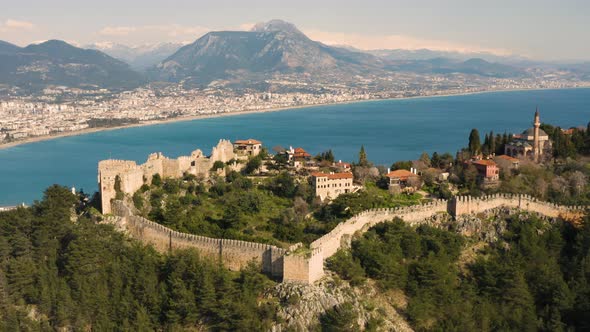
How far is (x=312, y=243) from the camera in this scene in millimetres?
23781

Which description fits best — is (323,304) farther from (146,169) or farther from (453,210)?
(146,169)

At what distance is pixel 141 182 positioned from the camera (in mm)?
31766

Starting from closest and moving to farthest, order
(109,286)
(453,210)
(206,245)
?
(109,286), (206,245), (453,210)

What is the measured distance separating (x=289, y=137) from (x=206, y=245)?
2743 inches

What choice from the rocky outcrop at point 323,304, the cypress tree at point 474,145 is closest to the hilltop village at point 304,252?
the rocky outcrop at point 323,304

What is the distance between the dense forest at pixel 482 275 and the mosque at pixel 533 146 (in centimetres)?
1052

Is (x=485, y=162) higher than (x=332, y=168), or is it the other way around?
(x=485, y=162)

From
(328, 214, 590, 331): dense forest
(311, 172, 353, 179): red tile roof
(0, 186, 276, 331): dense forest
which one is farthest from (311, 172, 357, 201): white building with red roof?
(0, 186, 276, 331): dense forest

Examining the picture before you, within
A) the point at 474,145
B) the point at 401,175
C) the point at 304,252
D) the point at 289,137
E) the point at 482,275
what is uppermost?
the point at 474,145

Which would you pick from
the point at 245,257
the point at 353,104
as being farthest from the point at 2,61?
the point at 245,257

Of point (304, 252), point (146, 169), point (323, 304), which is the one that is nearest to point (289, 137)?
point (146, 169)

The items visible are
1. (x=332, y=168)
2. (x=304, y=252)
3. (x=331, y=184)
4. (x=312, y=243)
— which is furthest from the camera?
(x=332, y=168)

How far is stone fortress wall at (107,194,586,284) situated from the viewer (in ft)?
74.4

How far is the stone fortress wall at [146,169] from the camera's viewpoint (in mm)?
28828
